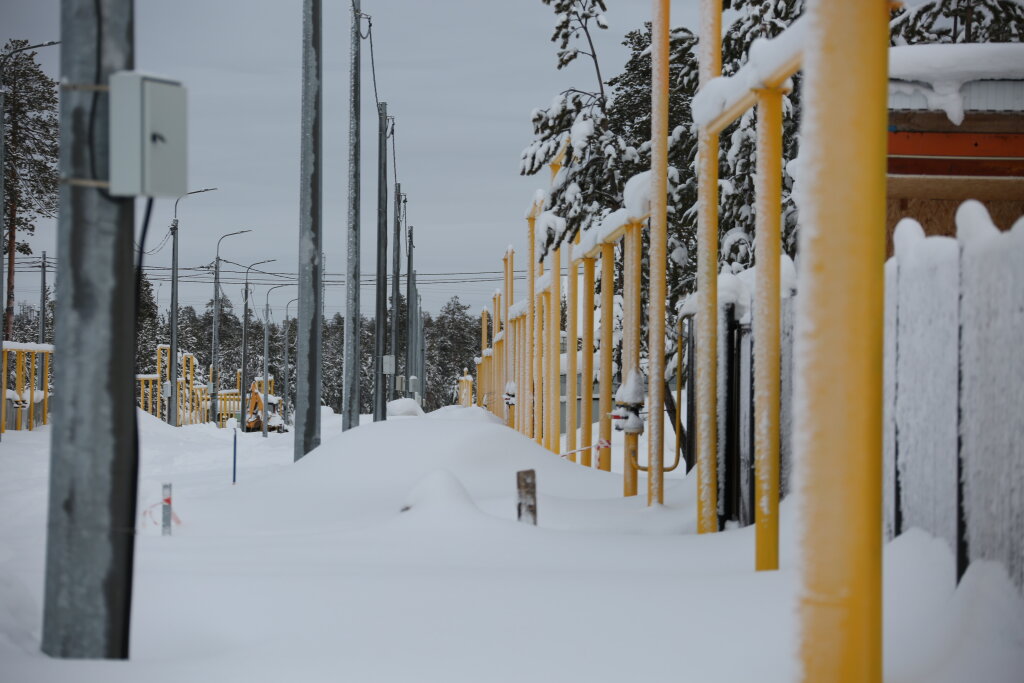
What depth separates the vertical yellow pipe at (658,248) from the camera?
9.09 m

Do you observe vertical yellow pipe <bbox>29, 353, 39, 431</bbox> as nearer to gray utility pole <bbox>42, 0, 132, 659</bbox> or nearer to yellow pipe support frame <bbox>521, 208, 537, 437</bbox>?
yellow pipe support frame <bbox>521, 208, 537, 437</bbox>

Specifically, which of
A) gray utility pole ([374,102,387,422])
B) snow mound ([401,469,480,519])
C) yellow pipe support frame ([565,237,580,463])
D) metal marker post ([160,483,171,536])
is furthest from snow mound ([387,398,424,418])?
snow mound ([401,469,480,519])

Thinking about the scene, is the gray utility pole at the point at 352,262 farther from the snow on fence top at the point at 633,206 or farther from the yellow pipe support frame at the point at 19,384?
the yellow pipe support frame at the point at 19,384

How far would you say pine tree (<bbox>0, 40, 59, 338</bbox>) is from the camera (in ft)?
114

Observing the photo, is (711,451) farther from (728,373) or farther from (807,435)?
(807,435)

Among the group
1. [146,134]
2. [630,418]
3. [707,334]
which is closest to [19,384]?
[630,418]

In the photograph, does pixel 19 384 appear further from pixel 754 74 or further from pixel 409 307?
pixel 754 74

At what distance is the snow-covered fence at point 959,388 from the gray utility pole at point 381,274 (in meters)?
20.7

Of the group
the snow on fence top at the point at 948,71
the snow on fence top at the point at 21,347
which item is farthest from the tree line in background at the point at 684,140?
the snow on fence top at the point at 21,347

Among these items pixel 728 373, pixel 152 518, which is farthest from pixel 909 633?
pixel 152 518

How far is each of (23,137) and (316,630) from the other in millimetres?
34409

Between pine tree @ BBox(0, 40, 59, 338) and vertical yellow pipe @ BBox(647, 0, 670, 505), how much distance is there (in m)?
28.8

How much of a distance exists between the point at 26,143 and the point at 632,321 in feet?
97.1

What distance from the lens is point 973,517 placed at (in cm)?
449
